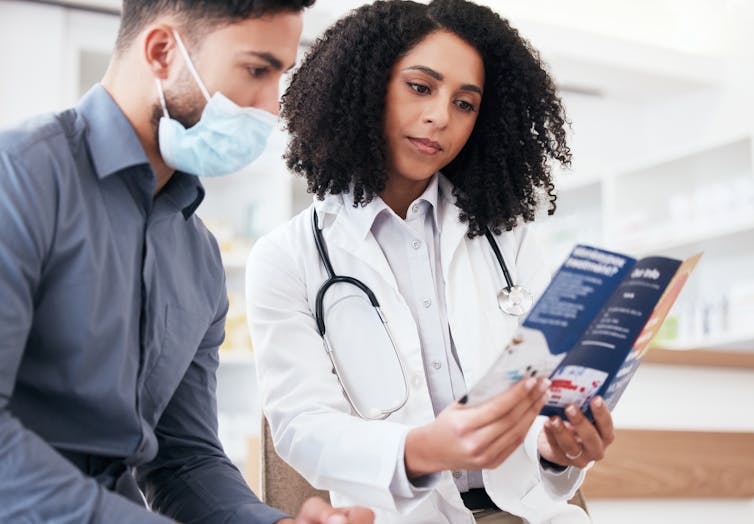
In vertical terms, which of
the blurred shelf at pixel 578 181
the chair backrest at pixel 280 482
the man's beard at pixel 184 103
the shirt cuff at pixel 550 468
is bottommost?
the blurred shelf at pixel 578 181

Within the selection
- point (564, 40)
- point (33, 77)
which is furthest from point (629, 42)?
point (33, 77)

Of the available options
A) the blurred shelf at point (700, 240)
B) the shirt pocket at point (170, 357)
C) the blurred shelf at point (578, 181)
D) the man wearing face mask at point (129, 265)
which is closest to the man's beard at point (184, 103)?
the man wearing face mask at point (129, 265)

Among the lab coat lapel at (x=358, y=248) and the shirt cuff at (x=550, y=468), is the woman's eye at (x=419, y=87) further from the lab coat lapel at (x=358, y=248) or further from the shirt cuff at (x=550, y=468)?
the shirt cuff at (x=550, y=468)

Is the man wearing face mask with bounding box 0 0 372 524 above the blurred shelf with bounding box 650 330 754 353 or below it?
above

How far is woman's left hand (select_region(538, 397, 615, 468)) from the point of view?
1.42m

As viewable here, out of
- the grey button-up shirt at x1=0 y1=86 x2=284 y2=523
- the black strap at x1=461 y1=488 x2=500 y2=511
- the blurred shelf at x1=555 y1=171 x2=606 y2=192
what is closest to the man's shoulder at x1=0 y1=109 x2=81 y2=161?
the grey button-up shirt at x1=0 y1=86 x2=284 y2=523

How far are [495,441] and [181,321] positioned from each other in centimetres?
44

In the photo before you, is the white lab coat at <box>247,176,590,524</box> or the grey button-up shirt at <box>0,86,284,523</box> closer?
the grey button-up shirt at <box>0,86,284,523</box>

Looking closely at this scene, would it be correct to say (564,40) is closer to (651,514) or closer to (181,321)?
(651,514)

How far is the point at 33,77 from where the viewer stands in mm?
4309

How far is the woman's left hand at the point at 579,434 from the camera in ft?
4.67

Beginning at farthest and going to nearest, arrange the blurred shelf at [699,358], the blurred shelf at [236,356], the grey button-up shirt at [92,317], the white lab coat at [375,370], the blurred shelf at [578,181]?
1. the blurred shelf at [578,181]
2. the blurred shelf at [236,356]
3. the blurred shelf at [699,358]
4. the white lab coat at [375,370]
5. the grey button-up shirt at [92,317]

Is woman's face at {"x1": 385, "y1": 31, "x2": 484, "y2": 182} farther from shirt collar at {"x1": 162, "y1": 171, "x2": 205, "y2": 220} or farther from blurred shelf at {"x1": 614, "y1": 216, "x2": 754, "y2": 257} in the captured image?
blurred shelf at {"x1": 614, "y1": 216, "x2": 754, "y2": 257}

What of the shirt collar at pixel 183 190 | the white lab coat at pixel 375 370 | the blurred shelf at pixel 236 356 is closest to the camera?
the shirt collar at pixel 183 190
